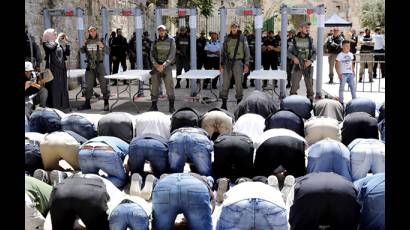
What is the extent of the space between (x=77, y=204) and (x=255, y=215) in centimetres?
154

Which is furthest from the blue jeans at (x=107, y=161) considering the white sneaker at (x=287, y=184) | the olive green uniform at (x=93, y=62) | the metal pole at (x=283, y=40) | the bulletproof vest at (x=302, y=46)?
the metal pole at (x=283, y=40)

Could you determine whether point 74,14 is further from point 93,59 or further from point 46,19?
point 93,59

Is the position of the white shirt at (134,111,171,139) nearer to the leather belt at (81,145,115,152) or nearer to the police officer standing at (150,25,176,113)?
the leather belt at (81,145,115,152)

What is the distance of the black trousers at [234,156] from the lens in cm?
617

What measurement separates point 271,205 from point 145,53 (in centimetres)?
1243

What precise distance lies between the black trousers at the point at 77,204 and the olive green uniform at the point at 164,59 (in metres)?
7.05

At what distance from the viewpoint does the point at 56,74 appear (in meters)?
11.5

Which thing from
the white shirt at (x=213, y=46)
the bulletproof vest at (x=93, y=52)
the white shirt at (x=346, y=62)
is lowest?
the white shirt at (x=346, y=62)

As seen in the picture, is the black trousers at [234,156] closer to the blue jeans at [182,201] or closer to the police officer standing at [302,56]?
the blue jeans at [182,201]

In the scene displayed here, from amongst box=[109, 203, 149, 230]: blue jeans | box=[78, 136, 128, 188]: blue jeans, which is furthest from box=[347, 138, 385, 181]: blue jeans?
box=[78, 136, 128, 188]: blue jeans

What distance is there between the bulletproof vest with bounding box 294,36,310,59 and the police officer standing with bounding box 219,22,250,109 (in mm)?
1252

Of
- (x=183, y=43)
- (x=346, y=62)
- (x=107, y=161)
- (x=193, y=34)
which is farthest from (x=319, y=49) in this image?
(x=107, y=161)

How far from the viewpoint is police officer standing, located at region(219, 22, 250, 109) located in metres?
11.6
